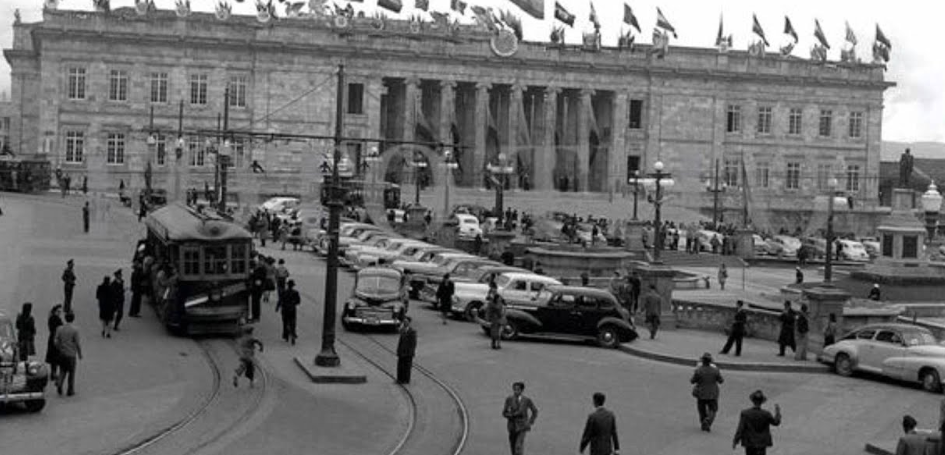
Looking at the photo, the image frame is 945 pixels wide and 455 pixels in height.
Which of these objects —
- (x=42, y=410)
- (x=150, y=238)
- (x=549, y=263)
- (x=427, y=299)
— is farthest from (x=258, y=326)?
(x=549, y=263)

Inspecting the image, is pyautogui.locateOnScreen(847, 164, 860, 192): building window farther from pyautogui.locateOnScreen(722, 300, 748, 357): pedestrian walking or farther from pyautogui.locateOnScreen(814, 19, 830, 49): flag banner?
pyautogui.locateOnScreen(722, 300, 748, 357): pedestrian walking

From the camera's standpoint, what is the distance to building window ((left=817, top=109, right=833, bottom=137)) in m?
93.9

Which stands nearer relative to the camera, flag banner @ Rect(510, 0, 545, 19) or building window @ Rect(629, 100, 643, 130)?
flag banner @ Rect(510, 0, 545, 19)

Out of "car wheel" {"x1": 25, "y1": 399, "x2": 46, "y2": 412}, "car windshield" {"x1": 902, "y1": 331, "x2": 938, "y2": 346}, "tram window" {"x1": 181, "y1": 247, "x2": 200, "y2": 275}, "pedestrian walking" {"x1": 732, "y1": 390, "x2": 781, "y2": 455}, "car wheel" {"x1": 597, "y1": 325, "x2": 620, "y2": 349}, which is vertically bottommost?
"car wheel" {"x1": 25, "y1": 399, "x2": 46, "y2": 412}

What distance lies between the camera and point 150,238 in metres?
33.3

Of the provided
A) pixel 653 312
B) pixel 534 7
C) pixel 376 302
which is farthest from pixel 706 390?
pixel 534 7

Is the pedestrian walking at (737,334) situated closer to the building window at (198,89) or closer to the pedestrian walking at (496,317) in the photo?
the pedestrian walking at (496,317)

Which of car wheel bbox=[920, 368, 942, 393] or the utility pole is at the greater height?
the utility pole

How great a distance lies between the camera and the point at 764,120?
92875 millimetres

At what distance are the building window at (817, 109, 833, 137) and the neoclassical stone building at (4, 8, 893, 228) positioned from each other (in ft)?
0.36

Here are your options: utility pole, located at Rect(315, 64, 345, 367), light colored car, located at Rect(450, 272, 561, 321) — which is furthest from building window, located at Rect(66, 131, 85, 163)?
utility pole, located at Rect(315, 64, 345, 367)

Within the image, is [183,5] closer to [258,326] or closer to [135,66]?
[135,66]

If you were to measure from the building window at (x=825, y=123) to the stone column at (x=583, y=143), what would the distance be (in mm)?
18685

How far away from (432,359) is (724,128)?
68846 millimetres
